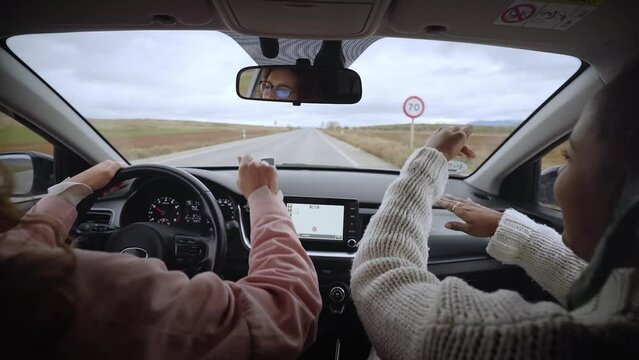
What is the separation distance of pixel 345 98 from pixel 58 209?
5.83 ft

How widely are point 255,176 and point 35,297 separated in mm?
1120

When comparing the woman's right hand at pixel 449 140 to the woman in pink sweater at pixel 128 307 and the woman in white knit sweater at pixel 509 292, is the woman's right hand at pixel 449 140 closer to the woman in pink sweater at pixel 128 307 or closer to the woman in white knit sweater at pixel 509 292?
the woman in white knit sweater at pixel 509 292

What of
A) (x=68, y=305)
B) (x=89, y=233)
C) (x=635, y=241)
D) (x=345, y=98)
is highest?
(x=345, y=98)

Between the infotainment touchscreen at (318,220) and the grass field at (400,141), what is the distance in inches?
23.0

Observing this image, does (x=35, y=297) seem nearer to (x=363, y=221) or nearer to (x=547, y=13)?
(x=547, y=13)

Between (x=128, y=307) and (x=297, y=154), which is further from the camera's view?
(x=297, y=154)

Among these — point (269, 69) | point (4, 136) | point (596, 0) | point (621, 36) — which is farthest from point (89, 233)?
point (621, 36)

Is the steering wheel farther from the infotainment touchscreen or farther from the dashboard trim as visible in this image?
the infotainment touchscreen

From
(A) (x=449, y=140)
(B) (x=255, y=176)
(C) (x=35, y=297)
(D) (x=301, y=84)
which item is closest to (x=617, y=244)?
(A) (x=449, y=140)

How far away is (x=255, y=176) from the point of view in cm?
193

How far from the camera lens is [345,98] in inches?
109

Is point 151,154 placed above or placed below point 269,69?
below

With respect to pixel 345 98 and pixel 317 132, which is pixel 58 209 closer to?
pixel 345 98

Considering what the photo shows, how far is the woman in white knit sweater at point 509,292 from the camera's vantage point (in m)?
0.88
